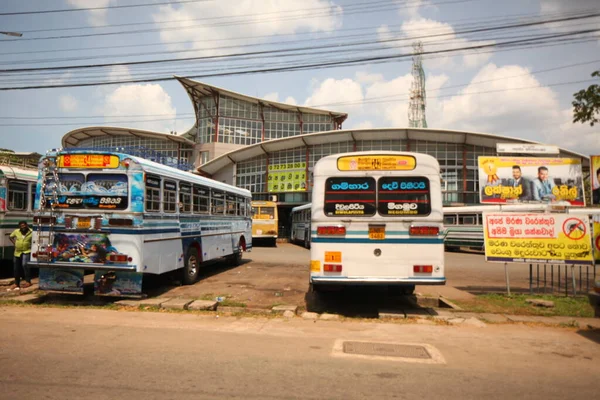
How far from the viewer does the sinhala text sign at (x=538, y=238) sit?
1016 cm

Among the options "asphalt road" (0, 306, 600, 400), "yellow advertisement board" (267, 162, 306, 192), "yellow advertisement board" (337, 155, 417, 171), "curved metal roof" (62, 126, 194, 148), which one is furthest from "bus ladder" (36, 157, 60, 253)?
"curved metal roof" (62, 126, 194, 148)

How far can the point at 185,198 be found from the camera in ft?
36.9

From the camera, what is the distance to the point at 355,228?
8.42 metres

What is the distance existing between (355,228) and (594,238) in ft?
20.6

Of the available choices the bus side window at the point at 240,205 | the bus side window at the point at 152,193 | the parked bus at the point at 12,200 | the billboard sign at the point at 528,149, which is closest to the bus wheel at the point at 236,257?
the bus side window at the point at 240,205

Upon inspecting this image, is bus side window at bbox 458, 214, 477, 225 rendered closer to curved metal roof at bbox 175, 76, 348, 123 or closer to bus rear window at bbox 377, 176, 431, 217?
bus rear window at bbox 377, 176, 431, 217

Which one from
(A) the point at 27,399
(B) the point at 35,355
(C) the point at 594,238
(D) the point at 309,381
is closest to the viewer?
(A) the point at 27,399

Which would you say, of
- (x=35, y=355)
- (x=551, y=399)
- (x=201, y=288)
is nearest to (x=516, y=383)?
(x=551, y=399)

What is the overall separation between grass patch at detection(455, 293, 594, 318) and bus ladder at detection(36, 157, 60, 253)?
9.04 meters

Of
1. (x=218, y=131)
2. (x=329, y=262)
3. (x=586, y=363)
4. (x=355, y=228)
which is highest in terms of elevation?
(x=218, y=131)

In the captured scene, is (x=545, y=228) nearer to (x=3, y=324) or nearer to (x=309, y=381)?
(x=309, y=381)

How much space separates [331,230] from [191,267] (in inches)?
208

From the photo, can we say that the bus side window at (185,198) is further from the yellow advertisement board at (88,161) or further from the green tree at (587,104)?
the green tree at (587,104)

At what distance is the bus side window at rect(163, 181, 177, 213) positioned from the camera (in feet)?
33.0
